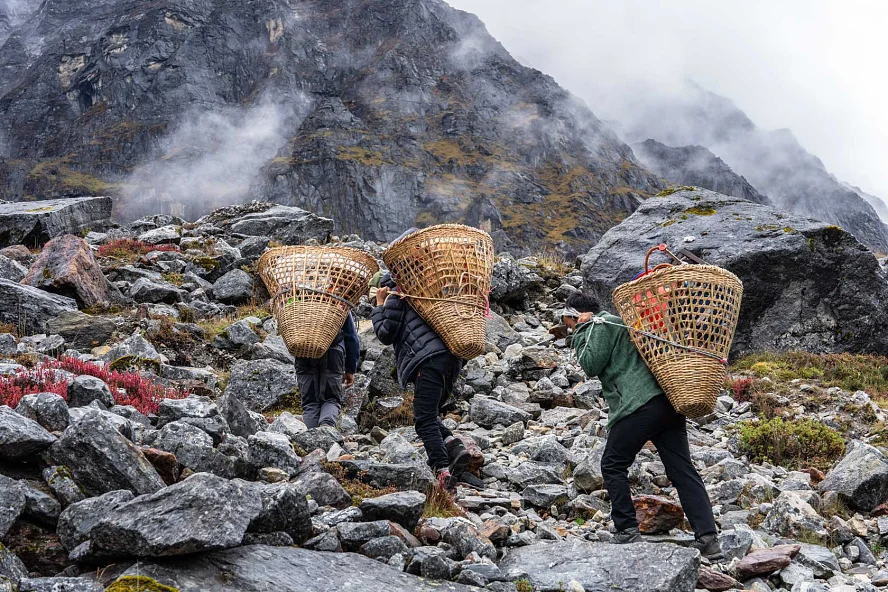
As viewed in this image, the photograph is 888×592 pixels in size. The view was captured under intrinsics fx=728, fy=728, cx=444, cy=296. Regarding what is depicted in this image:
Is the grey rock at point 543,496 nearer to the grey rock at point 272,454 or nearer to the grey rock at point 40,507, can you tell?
the grey rock at point 272,454

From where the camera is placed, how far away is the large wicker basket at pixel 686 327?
5.23 metres

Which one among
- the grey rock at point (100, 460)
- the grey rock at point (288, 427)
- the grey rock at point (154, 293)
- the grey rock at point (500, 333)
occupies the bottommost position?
the grey rock at point (288, 427)

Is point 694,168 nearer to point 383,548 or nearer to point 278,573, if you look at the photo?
point 383,548

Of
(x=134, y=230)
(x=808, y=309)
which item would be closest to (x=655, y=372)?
(x=808, y=309)

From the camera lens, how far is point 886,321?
1200cm

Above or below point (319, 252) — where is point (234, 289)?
below

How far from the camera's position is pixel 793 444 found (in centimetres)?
808

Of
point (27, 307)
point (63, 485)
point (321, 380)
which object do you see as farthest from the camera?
point (27, 307)

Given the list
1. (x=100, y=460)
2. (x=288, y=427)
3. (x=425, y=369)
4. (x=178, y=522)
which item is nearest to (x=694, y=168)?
(x=425, y=369)

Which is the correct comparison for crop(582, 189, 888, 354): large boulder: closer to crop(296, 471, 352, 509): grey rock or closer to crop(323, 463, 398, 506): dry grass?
crop(323, 463, 398, 506): dry grass

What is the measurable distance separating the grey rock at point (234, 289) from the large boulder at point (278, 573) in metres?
11.4

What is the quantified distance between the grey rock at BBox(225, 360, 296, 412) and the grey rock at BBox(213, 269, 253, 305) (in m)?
5.57

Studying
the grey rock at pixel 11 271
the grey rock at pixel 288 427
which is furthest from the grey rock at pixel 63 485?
the grey rock at pixel 11 271

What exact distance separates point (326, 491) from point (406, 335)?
213 centimetres
